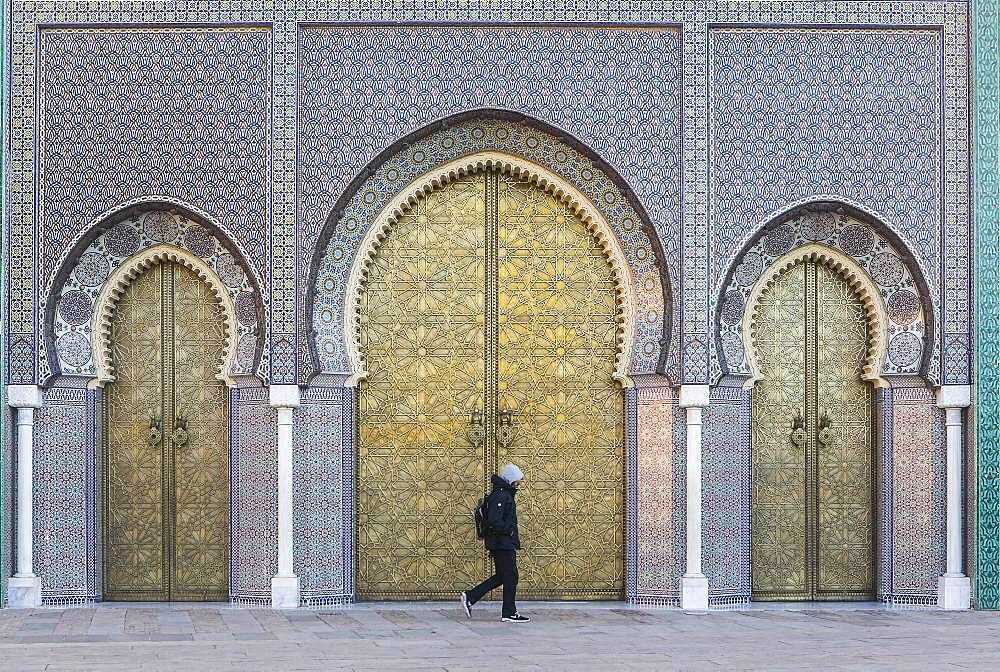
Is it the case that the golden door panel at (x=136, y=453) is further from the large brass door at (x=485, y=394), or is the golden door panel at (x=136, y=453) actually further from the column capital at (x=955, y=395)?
the column capital at (x=955, y=395)

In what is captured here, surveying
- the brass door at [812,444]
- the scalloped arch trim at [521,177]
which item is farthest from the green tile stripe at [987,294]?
the scalloped arch trim at [521,177]

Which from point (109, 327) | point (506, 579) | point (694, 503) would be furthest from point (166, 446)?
point (694, 503)

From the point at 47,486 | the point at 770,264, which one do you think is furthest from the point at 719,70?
the point at 47,486

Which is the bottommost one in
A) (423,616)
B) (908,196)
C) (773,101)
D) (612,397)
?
(423,616)

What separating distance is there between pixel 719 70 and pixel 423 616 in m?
4.04

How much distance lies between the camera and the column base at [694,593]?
8977mm

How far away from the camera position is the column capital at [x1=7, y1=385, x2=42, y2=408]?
29.0 feet

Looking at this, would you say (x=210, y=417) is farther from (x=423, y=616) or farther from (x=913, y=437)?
(x=913, y=437)

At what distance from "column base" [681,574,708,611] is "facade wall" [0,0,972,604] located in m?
0.09

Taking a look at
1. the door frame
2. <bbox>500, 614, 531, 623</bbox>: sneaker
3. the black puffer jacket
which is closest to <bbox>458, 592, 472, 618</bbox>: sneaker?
<bbox>500, 614, 531, 623</bbox>: sneaker

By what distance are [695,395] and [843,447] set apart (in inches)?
47.9

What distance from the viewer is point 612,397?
30.6 ft

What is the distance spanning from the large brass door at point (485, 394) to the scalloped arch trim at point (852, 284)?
92 centimetres

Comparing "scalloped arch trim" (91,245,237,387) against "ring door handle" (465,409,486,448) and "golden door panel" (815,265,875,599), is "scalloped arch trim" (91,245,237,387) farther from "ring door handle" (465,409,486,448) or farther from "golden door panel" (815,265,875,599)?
"golden door panel" (815,265,875,599)
